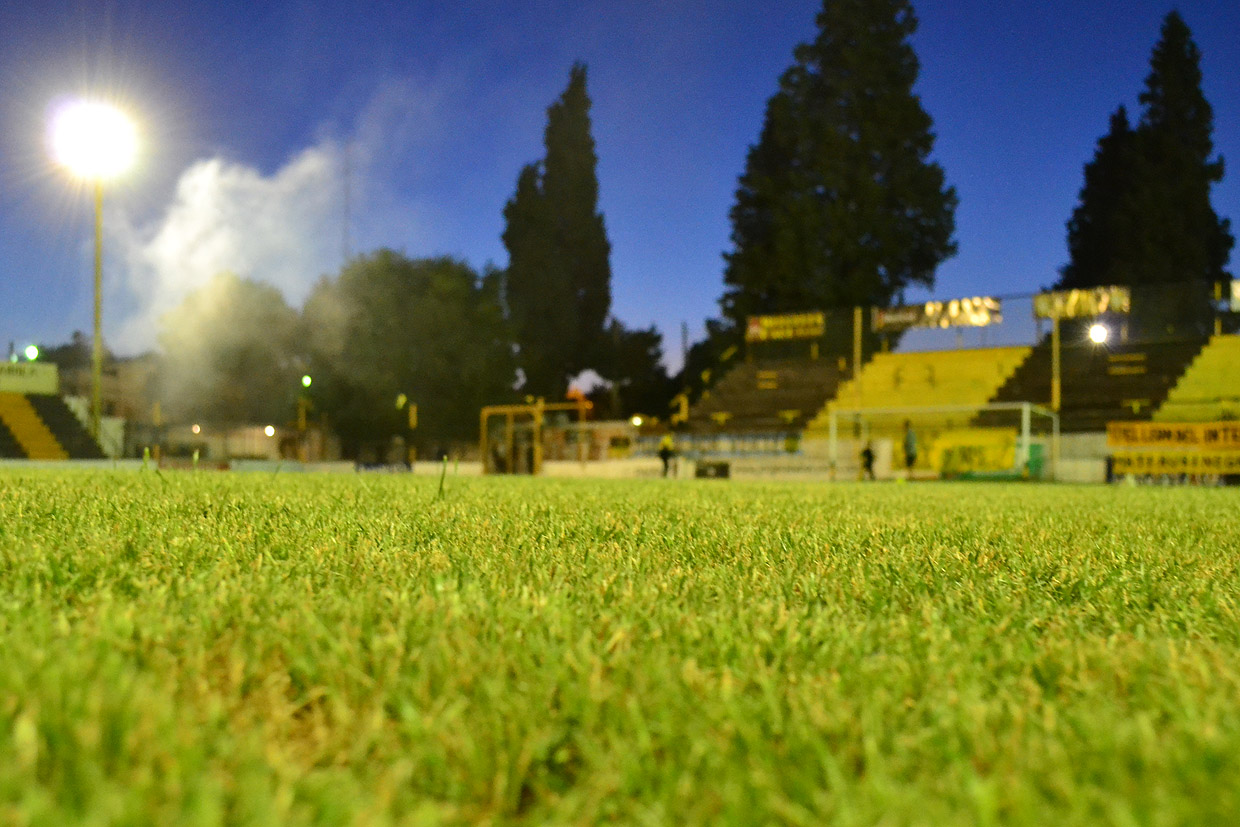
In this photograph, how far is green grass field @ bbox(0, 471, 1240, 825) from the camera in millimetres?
904

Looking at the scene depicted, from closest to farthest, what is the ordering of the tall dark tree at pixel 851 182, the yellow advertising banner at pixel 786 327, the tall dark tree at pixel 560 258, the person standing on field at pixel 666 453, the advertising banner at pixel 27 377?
the person standing on field at pixel 666 453
the yellow advertising banner at pixel 786 327
the advertising banner at pixel 27 377
the tall dark tree at pixel 851 182
the tall dark tree at pixel 560 258

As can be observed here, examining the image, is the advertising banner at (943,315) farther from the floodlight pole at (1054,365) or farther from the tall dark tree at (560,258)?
the tall dark tree at (560,258)

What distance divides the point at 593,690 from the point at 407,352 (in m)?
40.6

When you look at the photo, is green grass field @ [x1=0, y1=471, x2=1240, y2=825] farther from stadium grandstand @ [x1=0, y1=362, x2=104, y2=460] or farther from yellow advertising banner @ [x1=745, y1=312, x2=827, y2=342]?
yellow advertising banner @ [x1=745, y1=312, x2=827, y2=342]

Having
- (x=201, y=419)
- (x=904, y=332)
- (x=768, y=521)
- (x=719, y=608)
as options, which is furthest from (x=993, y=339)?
(x=201, y=419)

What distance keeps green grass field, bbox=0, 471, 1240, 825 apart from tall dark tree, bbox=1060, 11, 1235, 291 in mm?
41411

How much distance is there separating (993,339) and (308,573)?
2572cm

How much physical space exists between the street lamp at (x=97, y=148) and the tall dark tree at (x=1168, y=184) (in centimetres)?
3742

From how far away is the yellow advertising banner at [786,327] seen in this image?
27.8 m

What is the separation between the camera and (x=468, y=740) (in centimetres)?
103

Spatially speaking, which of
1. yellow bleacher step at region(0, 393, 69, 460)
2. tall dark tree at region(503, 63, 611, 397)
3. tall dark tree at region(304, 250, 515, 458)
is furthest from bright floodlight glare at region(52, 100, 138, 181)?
tall dark tree at region(503, 63, 611, 397)

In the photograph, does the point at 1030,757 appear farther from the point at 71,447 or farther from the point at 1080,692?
the point at 71,447

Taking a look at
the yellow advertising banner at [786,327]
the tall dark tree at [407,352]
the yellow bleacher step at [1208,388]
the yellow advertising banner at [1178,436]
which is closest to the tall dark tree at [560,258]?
the tall dark tree at [407,352]

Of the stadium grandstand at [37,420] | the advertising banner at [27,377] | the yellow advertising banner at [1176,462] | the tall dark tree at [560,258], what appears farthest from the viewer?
the tall dark tree at [560,258]
